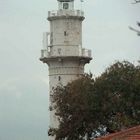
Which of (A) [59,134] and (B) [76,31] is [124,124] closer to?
(A) [59,134]

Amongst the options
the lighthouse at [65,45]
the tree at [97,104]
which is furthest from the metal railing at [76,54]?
the tree at [97,104]

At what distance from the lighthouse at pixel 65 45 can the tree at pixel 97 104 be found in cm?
2111

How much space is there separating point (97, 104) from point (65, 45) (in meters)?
25.5

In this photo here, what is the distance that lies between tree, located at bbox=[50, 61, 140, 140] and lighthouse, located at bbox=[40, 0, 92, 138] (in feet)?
69.3

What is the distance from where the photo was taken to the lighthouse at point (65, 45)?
91750 mm

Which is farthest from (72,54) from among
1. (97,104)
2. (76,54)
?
(97,104)

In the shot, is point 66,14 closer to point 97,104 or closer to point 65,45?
point 65,45

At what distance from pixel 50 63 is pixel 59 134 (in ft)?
82.9

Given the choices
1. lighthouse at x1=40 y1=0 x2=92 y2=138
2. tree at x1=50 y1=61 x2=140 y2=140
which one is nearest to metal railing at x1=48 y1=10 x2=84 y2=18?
lighthouse at x1=40 y1=0 x2=92 y2=138

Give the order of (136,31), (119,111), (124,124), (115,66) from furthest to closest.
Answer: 1. (115,66)
2. (119,111)
3. (124,124)
4. (136,31)

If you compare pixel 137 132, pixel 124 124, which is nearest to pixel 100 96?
pixel 124 124

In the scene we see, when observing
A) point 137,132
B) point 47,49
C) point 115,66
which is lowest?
point 137,132

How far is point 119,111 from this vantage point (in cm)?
6681

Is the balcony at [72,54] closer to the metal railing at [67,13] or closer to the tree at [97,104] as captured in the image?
the metal railing at [67,13]
